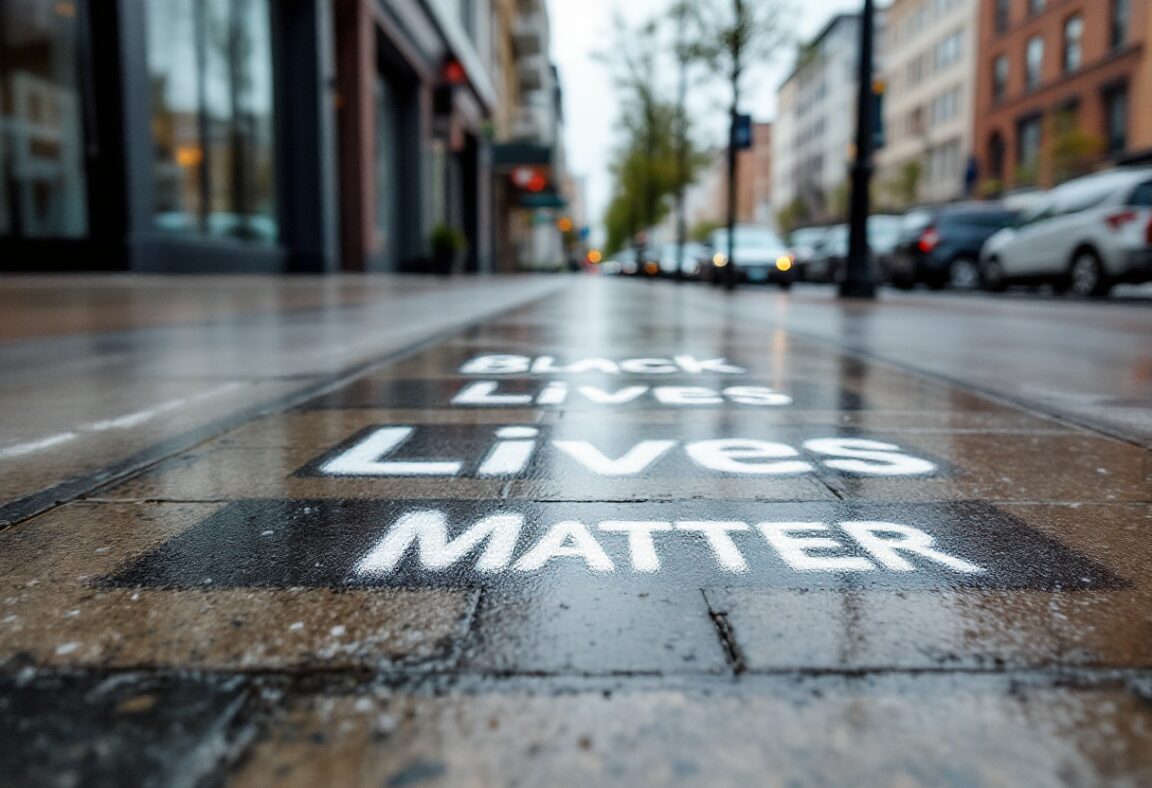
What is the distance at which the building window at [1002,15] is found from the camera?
4275 centimetres

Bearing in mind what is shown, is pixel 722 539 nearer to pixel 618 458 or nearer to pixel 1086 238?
pixel 618 458

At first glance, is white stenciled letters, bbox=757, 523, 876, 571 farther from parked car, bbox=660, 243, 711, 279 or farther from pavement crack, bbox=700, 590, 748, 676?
parked car, bbox=660, 243, 711, 279

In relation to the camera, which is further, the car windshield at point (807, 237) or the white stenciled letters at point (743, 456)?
the car windshield at point (807, 237)

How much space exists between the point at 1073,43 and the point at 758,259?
78.3ft

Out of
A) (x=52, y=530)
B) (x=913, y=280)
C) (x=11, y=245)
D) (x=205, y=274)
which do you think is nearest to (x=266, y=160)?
(x=205, y=274)

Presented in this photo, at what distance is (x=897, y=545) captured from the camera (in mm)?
1796

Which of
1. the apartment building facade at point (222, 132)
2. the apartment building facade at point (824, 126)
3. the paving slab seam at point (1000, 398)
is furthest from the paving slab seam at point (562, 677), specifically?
the apartment building facade at point (824, 126)

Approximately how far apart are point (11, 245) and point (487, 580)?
12.3 metres

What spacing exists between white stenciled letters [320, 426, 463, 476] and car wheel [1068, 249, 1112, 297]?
520 inches

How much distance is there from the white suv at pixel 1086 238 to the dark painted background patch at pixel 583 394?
34.4 ft

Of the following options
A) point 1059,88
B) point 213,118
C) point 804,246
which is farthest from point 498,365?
point 1059,88

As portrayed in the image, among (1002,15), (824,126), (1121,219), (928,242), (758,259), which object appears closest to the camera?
(1121,219)

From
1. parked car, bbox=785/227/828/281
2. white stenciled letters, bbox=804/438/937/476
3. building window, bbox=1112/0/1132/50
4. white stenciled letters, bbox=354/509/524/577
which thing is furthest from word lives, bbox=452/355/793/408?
building window, bbox=1112/0/1132/50

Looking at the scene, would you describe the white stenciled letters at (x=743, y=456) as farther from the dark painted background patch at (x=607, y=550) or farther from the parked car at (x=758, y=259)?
the parked car at (x=758, y=259)
